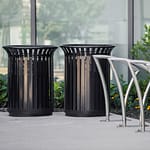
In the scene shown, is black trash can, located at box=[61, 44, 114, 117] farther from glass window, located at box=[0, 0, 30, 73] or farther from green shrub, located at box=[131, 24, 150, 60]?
glass window, located at box=[0, 0, 30, 73]

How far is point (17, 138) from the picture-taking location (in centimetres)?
866

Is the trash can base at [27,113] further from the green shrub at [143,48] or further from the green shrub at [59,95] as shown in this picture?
the green shrub at [143,48]

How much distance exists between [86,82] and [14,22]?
250cm

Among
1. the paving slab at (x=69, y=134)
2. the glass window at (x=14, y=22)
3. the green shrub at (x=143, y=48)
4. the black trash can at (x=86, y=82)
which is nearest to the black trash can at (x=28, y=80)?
the paving slab at (x=69, y=134)

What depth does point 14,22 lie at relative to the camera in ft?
42.2

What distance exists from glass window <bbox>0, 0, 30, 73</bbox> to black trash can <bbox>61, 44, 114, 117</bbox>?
76.4 inches

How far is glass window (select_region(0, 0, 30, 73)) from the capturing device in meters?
12.8

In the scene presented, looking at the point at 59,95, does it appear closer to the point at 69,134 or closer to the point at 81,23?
the point at 81,23

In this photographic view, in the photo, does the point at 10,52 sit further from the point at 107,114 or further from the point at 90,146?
the point at 90,146

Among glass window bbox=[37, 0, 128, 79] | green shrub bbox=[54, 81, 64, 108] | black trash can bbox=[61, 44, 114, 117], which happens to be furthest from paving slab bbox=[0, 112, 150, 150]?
glass window bbox=[37, 0, 128, 79]

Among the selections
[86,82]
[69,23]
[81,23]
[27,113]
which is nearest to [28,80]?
[27,113]

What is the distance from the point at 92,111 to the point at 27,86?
1.17m

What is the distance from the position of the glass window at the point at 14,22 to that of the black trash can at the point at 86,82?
194 cm

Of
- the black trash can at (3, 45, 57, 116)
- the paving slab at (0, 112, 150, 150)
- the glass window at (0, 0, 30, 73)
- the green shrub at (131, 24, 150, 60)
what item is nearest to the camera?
the paving slab at (0, 112, 150, 150)
